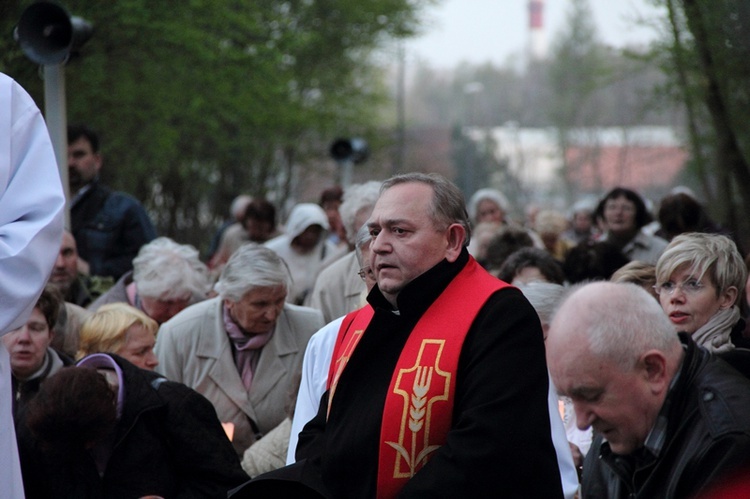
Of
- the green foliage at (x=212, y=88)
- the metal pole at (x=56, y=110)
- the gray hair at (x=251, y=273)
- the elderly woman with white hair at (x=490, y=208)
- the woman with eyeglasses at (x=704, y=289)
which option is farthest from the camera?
the green foliage at (x=212, y=88)

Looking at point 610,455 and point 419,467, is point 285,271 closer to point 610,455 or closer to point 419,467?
point 419,467

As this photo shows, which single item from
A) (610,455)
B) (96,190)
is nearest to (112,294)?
(96,190)

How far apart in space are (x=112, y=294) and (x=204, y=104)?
33.7 ft

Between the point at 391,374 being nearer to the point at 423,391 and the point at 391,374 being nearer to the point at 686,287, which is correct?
the point at 423,391

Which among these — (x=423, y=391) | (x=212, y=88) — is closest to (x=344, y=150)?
(x=212, y=88)

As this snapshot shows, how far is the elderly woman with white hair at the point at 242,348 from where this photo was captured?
6.43m

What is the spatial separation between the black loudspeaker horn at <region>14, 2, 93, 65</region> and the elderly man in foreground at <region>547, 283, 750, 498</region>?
219 inches

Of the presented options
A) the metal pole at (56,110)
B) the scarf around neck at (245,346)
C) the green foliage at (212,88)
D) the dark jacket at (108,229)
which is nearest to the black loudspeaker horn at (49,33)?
the metal pole at (56,110)

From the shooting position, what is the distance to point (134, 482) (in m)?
4.88

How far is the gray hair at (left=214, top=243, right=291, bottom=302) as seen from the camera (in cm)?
642

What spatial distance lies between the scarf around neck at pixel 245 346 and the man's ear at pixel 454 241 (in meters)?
2.67

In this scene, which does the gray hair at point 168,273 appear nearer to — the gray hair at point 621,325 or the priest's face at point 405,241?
the priest's face at point 405,241

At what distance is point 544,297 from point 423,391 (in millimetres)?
2012

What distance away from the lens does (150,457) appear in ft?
16.1
